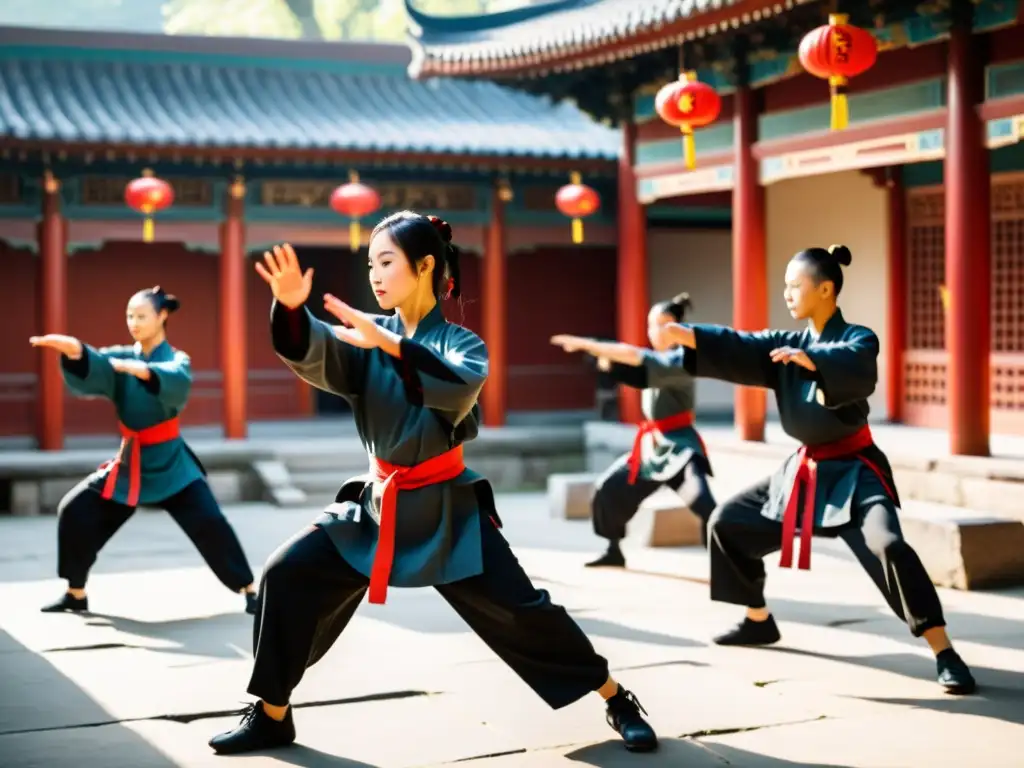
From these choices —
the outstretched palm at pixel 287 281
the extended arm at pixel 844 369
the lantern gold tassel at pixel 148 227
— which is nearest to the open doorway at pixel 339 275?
the lantern gold tassel at pixel 148 227

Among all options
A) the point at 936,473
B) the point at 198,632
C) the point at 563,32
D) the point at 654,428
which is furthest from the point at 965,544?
the point at 563,32

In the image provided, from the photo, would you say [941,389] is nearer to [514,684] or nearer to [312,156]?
[312,156]

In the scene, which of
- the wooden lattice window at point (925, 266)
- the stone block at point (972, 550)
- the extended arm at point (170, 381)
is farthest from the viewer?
the wooden lattice window at point (925, 266)

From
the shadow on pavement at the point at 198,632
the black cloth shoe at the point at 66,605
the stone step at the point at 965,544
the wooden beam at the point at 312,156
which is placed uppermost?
the wooden beam at the point at 312,156

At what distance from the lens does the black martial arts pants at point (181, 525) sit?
6285mm

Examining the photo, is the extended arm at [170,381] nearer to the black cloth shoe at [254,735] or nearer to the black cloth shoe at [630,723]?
the black cloth shoe at [254,735]

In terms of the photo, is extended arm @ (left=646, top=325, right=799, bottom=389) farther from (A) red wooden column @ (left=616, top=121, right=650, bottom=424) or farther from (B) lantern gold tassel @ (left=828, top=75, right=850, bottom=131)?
(A) red wooden column @ (left=616, top=121, right=650, bottom=424)

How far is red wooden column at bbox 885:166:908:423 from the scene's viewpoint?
11.7 m

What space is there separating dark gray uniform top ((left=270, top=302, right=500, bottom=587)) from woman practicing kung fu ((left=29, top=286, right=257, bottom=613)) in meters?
2.30

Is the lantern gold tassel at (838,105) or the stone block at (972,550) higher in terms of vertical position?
the lantern gold tassel at (838,105)

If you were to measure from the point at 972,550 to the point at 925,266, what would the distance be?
4.95 m

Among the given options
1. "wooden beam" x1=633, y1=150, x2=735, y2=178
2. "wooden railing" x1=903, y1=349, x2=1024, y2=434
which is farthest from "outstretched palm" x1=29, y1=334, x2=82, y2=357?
"wooden railing" x1=903, y1=349, x2=1024, y2=434

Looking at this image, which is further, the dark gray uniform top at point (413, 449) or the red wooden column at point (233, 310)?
the red wooden column at point (233, 310)

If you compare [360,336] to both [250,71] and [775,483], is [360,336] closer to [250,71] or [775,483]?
[775,483]
